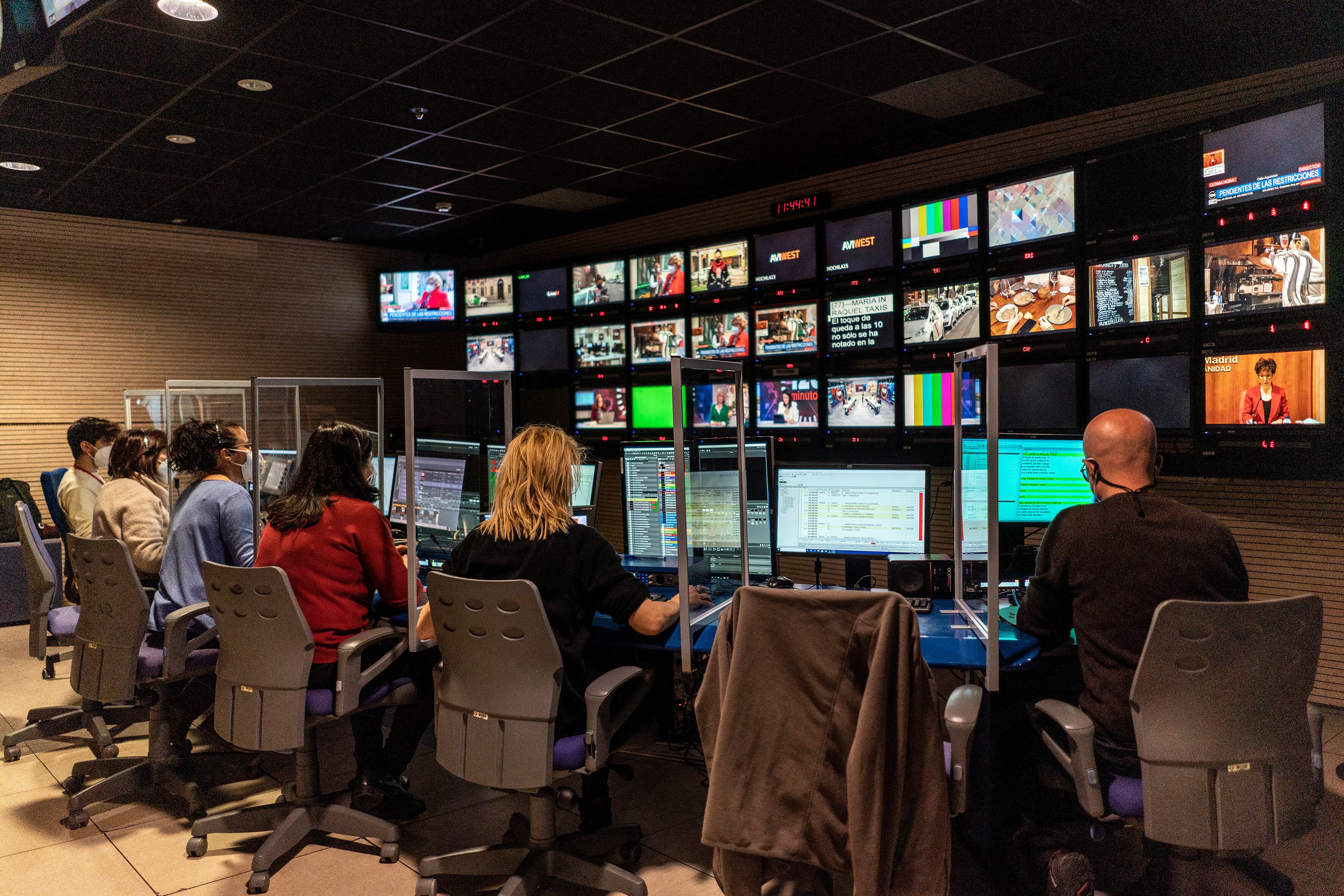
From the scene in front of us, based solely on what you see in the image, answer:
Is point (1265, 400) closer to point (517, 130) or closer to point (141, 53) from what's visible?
point (517, 130)

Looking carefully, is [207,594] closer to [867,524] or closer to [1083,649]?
[867,524]

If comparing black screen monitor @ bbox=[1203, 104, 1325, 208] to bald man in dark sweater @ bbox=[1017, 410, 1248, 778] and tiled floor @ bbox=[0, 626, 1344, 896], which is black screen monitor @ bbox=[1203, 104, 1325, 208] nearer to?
bald man in dark sweater @ bbox=[1017, 410, 1248, 778]

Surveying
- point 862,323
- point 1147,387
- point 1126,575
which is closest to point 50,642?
point 1126,575

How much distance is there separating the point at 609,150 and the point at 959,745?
13.7 ft

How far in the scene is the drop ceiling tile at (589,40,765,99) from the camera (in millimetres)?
3906

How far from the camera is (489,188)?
20.2ft

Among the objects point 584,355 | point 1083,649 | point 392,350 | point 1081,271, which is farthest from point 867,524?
point 392,350

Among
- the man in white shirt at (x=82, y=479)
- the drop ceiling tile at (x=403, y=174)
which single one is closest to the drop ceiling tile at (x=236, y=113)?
the drop ceiling tile at (x=403, y=174)

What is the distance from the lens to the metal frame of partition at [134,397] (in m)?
6.55

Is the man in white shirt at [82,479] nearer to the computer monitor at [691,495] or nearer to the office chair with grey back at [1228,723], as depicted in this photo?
the computer monitor at [691,495]

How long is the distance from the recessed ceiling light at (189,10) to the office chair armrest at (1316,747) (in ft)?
13.6

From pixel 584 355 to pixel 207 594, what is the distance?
410 centimetres

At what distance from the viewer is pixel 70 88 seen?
4.22 meters

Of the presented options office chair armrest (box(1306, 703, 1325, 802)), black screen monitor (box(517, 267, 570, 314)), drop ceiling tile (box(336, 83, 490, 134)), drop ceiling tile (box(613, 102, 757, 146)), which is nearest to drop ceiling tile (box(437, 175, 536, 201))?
black screen monitor (box(517, 267, 570, 314))
